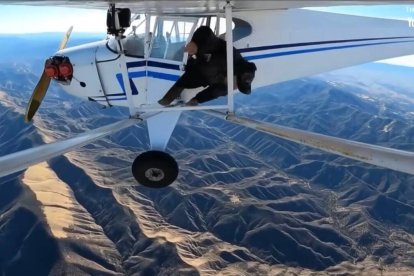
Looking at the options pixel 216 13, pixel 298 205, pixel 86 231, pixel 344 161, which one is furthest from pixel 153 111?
pixel 344 161

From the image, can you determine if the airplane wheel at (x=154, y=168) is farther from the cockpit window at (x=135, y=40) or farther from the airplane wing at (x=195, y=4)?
the airplane wing at (x=195, y=4)

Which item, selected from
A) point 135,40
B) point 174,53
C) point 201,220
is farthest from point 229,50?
point 201,220

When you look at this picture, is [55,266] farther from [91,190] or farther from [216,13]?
[216,13]

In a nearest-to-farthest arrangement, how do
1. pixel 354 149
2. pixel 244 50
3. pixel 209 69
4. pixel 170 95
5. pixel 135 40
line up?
pixel 354 149 < pixel 209 69 < pixel 170 95 < pixel 244 50 < pixel 135 40

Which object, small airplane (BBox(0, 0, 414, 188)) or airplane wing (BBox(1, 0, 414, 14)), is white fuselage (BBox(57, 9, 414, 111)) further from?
airplane wing (BBox(1, 0, 414, 14))

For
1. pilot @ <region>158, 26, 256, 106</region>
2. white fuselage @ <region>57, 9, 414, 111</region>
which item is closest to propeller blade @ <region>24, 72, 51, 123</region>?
white fuselage @ <region>57, 9, 414, 111</region>

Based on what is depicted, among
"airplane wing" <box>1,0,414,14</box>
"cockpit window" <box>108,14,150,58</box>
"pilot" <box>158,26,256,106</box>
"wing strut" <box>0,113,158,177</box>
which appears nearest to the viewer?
"wing strut" <box>0,113,158,177</box>

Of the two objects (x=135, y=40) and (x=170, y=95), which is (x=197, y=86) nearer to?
(x=170, y=95)
